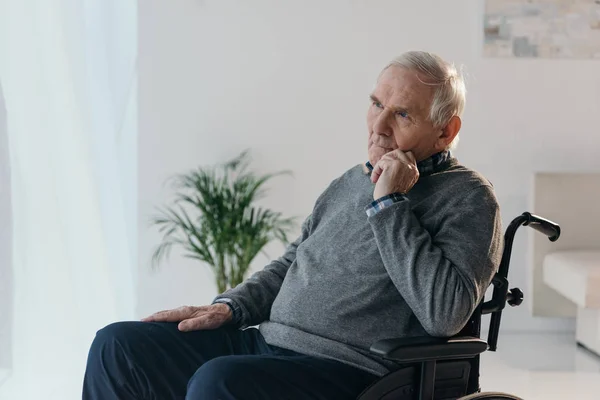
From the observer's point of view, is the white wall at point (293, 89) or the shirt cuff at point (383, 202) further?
the white wall at point (293, 89)

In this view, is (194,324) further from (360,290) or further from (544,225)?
(544,225)

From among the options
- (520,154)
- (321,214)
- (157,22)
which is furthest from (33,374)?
(520,154)

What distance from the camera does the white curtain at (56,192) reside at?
2557 millimetres

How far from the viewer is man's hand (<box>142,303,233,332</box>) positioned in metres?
1.85

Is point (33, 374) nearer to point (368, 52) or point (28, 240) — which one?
point (28, 240)

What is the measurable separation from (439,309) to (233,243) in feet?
7.19

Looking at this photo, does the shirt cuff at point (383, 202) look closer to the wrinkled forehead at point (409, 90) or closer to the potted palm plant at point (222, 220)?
the wrinkled forehead at point (409, 90)

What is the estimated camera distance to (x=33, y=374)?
263cm

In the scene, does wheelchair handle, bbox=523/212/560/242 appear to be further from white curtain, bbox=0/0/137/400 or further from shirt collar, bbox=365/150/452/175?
white curtain, bbox=0/0/137/400

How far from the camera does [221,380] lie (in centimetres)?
153

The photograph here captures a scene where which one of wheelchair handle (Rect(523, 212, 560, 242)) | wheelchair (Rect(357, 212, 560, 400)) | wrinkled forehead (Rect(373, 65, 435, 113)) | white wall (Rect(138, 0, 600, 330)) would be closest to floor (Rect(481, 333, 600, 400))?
white wall (Rect(138, 0, 600, 330))

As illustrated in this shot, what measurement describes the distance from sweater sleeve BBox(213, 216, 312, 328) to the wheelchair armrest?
427mm

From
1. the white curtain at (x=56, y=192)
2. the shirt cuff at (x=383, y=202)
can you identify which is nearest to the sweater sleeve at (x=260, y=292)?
the shirt cuff at (x=383, y=202)

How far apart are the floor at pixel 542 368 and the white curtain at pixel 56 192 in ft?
5.05
